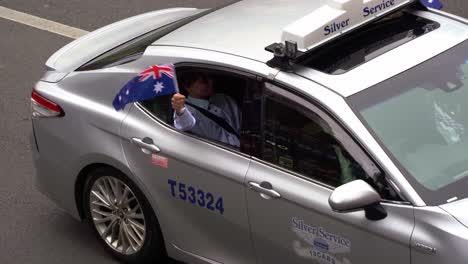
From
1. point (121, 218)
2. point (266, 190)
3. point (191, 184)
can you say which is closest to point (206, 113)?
point (191, 184)

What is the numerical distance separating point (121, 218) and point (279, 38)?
1726 millimetres

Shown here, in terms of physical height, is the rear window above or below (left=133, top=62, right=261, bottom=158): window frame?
above

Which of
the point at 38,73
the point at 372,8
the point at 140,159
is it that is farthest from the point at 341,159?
the point at 38,73

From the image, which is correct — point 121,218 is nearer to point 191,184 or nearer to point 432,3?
point 191,184

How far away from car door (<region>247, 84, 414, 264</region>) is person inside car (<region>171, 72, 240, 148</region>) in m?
0.43

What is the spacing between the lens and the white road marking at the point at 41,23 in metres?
10.7

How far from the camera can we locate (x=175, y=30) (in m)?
6.43

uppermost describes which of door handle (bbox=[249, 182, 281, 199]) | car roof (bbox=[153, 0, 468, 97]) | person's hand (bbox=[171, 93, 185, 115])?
car roof (bbox=[153, 0, 468, 97])

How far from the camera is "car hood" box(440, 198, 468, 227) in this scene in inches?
187

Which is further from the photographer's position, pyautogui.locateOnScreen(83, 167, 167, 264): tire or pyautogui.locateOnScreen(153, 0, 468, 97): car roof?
pyautogui.locateOnScreen(83, 167, 167, 264): tire

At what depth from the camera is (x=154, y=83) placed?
19.0 feet

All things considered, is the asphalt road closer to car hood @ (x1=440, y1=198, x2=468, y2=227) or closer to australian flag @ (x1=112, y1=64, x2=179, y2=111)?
australian flag @ (x1=112, y1=64, x2=179, y2=111)

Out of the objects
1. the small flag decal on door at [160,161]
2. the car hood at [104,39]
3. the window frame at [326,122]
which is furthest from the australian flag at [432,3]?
the car hood at [104,39]

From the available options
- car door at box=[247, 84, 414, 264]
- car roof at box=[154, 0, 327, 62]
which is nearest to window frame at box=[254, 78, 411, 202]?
car door at box=[247, 84, 414, 264]
